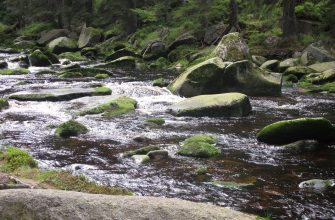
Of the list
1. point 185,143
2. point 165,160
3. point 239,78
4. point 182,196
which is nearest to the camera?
point 182,196

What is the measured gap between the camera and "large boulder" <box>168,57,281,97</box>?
19.1 metres

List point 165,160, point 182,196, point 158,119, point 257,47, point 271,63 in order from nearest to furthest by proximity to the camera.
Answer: point 182,196, point 165,160, point 158,119, point 271,63, point 257,47

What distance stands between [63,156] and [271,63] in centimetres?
1671

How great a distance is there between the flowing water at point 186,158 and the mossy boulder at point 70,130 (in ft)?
0.79

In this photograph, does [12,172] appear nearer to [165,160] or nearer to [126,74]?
[165,160]

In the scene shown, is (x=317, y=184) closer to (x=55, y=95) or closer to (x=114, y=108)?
(x=114, y=108)

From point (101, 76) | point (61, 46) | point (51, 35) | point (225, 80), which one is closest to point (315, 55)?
point (225, 80)

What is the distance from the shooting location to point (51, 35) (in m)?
46.6

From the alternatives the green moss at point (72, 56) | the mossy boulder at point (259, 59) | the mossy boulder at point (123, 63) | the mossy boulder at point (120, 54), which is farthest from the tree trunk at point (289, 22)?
the green moss at point (72, 56)

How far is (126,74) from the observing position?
27.0m

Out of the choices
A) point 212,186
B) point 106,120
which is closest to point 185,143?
point 212,186

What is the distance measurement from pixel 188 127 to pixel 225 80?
5.56 m

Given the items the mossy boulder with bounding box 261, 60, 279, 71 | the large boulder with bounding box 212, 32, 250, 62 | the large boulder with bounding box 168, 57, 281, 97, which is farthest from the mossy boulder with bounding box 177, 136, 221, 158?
the mossy boulder with bounding box 261, 60, 279, 71

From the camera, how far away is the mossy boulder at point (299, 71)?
78.8 ft
